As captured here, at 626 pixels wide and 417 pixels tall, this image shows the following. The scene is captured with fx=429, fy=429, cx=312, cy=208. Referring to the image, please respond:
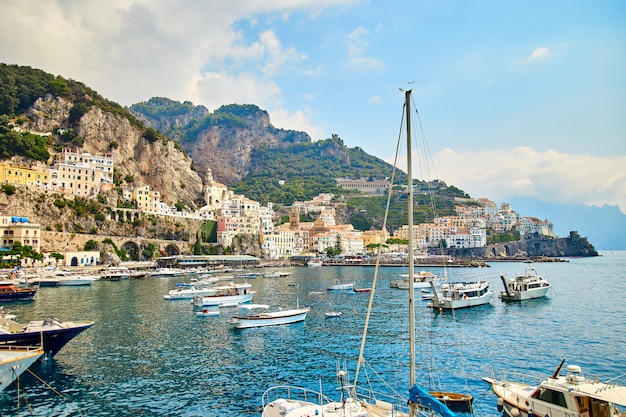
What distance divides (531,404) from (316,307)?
100 feet

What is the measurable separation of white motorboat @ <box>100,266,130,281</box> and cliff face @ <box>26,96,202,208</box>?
36156mm

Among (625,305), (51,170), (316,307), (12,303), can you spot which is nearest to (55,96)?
(51,170)

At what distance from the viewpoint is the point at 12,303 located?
4344 centimetres

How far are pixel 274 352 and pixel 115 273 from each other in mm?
55546

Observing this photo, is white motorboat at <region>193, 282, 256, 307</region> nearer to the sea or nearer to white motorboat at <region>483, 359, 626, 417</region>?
the sea

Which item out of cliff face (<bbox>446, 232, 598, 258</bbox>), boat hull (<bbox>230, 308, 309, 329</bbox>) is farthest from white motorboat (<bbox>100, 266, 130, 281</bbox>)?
cliff face (<bbox>446, 232, 598, 258</bbox>)

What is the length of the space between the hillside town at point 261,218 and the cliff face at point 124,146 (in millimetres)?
4549

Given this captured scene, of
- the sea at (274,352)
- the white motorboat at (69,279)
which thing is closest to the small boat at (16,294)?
the sea at (274,352)

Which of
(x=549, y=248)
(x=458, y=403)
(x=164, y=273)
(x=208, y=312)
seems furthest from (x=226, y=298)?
(x=549, y=248)

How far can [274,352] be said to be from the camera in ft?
85.0

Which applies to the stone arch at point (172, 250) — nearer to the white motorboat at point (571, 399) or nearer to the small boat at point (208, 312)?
the small boat at point (208, 312)

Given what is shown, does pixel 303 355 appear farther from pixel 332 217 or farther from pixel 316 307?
pixel 332 217

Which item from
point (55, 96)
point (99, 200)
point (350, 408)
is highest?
point (55, 96)

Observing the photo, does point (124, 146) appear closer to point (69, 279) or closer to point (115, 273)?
point (115, 273)
